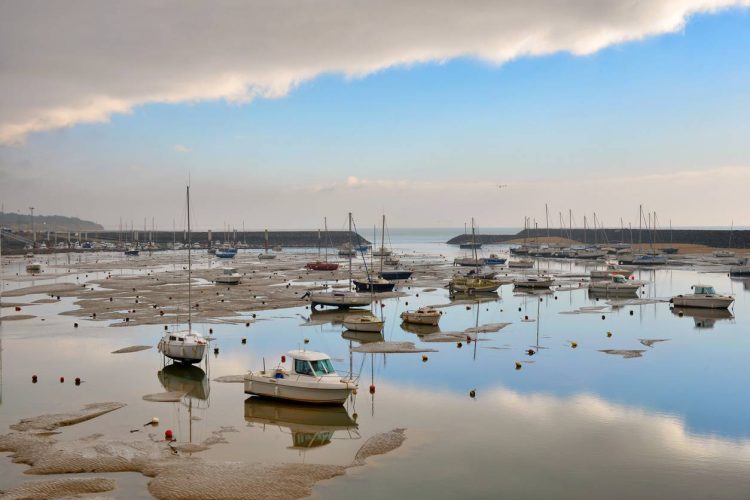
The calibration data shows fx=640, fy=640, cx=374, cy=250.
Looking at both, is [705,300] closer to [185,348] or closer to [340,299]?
[340,299]

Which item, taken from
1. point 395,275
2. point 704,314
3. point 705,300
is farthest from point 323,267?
point 704,314

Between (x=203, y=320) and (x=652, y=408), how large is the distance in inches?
1636

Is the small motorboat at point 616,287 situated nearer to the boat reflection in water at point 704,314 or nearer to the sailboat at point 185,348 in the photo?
the boat reflection in water at point 704,314

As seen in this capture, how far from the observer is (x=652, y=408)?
1277 inches

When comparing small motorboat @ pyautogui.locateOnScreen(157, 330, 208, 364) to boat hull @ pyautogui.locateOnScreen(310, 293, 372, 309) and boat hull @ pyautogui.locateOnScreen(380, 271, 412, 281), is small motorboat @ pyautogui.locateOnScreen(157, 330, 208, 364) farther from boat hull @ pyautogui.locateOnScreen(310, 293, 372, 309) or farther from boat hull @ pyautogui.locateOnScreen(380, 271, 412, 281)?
boat hull @ pyautogui.locateOnScreen(380, 271, 412, 281)

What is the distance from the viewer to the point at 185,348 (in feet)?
134

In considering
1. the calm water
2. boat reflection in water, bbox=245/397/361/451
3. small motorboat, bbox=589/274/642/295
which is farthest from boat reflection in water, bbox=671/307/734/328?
boat reflection in water, bbox=245/397/361/451

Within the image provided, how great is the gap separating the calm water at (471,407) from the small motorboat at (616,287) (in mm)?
24985

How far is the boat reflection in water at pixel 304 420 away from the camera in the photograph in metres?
28.6

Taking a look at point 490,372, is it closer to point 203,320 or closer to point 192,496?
point 192,496

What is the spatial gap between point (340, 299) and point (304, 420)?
38750mm

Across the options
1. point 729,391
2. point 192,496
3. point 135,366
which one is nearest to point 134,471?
point 192,496

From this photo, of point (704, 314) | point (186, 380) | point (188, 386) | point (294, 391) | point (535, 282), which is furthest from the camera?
point (535, 282)

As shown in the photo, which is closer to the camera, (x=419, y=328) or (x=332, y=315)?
(x=419, y=328)
